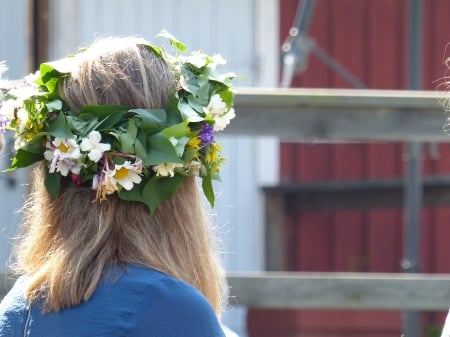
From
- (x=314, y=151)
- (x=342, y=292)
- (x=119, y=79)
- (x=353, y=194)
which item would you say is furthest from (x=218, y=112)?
(x=314, y=151)

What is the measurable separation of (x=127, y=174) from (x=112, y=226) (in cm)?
11

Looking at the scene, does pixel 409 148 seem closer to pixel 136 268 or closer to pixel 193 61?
pixel 193 61

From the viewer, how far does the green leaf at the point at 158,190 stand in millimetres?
2105

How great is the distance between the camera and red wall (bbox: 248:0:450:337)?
7.24m

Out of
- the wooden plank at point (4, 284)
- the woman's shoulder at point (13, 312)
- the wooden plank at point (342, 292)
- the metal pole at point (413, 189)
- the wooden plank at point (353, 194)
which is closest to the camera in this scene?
the woman's shoulder at point (13, 312)

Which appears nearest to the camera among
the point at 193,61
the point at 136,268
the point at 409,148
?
the point at 136,268

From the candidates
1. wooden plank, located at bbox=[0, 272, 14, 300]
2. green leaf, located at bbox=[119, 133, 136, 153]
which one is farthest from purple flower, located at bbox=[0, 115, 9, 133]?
wooden plank, located at bbox=[0, 272, 14, 300]

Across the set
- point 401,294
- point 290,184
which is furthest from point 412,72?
point 290,184

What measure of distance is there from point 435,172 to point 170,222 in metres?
5.27

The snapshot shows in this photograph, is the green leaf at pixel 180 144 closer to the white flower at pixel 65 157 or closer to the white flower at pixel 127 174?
the white flower at pixel 127 174

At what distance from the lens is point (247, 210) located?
7.14 metres

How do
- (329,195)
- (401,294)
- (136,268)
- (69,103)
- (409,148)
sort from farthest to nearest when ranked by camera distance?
(329,195) < (409,148) < (401,294) < (69,103) < (136,268)

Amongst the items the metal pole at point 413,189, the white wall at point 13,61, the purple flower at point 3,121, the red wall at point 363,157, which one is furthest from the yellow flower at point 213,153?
the red wall at point 363,157

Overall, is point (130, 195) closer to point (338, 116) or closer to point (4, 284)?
point (4, 284)
